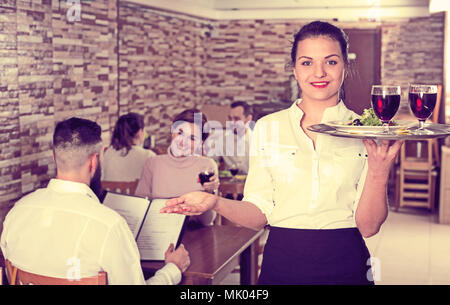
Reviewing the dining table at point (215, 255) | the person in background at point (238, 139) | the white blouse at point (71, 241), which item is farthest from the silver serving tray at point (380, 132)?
the person in background at point (238, 139)

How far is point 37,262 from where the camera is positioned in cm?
200

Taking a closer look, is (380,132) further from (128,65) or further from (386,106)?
(128,65)

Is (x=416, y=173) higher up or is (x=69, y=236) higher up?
(x=69, y=236)

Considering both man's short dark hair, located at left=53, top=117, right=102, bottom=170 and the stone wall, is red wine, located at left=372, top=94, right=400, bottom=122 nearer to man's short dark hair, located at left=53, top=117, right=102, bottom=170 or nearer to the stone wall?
man's short dark hair, located at left=53, top=117, right=102, bottom=170

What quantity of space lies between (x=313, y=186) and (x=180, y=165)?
218cm

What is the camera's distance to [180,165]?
3.77 m

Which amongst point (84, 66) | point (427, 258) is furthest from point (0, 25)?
point (427, 258)

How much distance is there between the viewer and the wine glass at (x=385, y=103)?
5.38 feet

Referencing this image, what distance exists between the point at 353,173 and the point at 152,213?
119 cm

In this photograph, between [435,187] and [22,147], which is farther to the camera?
[435,187]

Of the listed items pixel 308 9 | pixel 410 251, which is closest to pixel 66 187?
pixel 410 251

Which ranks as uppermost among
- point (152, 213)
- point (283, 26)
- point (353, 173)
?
point (283, 26)
